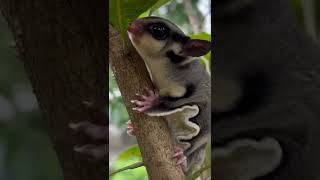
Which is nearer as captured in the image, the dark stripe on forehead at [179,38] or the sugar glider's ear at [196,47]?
the sugar glider's ear at [196,47]

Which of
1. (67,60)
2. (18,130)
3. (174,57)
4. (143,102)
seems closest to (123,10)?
(143,102)

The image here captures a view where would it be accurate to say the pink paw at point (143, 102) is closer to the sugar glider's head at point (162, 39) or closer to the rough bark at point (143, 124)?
the rough bark at point (143, 124)

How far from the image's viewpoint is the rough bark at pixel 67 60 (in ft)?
1.40

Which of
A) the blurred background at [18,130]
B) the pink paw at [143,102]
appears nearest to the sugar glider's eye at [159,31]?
the pink paw at [143,102]

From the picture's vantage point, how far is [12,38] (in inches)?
14.9

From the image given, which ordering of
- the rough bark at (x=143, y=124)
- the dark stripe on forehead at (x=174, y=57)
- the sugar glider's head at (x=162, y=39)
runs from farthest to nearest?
the dark stripe on forehead at (x=174, y=57)
the sugar glider's head at (x=162, y=39)
the rough bark at (x=143, y=124)

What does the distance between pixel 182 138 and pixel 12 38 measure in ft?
2.35

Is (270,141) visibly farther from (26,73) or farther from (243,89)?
(26,73)

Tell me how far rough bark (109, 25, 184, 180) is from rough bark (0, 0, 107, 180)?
0.18 meters

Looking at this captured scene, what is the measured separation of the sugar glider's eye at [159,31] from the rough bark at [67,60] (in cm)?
58

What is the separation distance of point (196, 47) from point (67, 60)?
49 cm

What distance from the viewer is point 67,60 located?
45 centimetres

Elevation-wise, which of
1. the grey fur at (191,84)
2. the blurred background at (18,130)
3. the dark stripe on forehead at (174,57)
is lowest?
the grey fur at (191,84)

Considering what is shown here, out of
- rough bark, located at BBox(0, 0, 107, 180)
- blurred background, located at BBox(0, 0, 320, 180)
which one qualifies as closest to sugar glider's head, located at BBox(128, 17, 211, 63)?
rough bark, located at BBox(0, 0, 107, 180)
